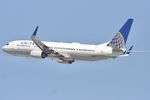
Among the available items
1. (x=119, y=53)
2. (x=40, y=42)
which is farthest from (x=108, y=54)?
(x=40, y=42)

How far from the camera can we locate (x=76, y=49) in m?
200

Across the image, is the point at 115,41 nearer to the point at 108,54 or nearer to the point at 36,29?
the point at 108,54

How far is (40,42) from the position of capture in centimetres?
19962

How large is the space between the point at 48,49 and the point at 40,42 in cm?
252

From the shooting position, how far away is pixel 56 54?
19925cm

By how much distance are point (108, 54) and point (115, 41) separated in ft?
18.4

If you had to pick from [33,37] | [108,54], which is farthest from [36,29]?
[108,54]

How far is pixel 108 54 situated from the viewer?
194500 millimetres

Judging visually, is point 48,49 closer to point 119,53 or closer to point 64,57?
point 64,57

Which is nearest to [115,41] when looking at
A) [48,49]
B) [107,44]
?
[107,44]

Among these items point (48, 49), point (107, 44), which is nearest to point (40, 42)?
point (48, 49)

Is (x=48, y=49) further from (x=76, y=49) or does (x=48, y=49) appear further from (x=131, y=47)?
(x=131, y=47)

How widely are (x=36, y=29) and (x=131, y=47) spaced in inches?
841

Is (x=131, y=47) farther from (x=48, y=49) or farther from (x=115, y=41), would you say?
(x=48, y=49)
